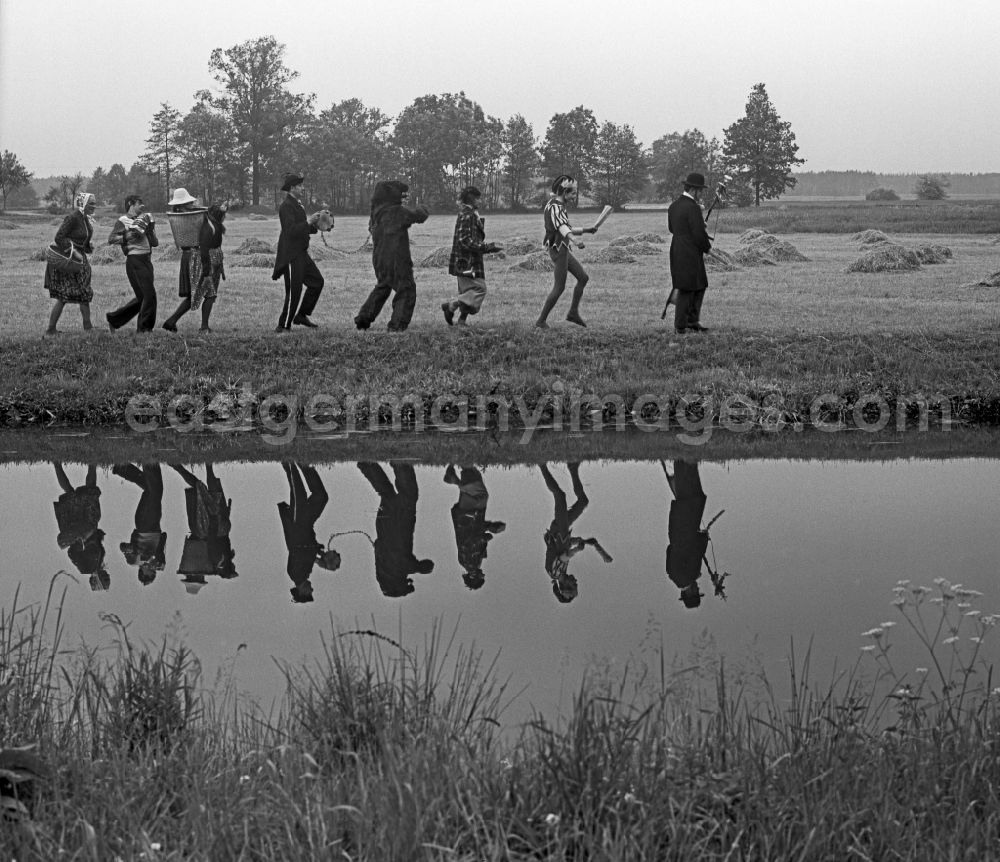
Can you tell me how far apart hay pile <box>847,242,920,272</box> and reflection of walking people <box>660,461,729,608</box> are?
18344mm

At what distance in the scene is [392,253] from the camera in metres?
15.9

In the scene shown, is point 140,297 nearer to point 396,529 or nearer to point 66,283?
point 66,283

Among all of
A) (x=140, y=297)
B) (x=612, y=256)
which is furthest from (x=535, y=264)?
(x=140, y=297)

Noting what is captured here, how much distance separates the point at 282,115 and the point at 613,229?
114 feet

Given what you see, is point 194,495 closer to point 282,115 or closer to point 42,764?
point 42,764

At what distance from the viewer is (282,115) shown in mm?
80312

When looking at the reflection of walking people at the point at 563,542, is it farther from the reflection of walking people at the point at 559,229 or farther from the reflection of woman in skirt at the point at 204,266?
the reflection of woman in skirt at the point at 204,266

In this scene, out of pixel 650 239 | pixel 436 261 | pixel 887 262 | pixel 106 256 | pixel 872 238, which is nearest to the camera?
pixel 887 262

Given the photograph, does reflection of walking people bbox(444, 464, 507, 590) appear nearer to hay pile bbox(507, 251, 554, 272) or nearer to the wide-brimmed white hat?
the wide-brimmed white hat

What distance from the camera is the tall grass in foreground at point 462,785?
4145mm

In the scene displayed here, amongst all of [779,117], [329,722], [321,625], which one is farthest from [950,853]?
[779,117]

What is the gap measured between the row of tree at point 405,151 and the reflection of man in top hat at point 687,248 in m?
61.4

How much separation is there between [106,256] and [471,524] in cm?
2732

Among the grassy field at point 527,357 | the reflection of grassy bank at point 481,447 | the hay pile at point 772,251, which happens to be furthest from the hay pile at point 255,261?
the reflection of grassy bank at point 481,447
